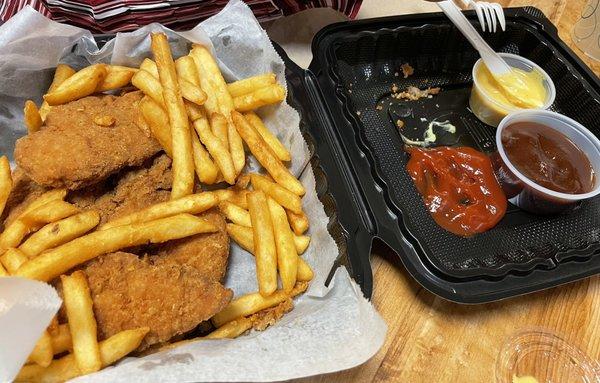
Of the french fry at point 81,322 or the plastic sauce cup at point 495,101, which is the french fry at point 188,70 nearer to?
the french fry at point 81,322

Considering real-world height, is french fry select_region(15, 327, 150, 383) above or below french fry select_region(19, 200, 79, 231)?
below

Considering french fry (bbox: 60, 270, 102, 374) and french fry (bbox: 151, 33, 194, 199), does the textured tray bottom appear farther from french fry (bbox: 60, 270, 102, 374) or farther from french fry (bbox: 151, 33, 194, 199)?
french fry (bbox: 60, 270, 102, 374)

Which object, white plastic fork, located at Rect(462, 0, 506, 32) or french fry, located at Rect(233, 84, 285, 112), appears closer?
french fry, located at Rect(233, 84, 285, 112)

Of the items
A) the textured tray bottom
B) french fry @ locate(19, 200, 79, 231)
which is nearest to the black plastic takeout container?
the textured tray bottom

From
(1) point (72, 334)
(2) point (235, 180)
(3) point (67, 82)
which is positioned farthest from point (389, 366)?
(3) point (67, 82)

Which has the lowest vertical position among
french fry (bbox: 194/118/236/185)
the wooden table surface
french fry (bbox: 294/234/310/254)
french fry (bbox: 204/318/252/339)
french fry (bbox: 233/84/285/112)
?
the wooden table surface

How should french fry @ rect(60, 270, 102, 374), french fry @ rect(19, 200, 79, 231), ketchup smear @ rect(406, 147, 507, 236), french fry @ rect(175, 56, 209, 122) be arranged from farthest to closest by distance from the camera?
ketchup smear @ rect(406, 147, 507, 236) < french fry @ rect(175, 56, 209, 122) < french fry @ rect(19, 200, 79, 231) < french fry @ rect(60, 270, 102, 374)
